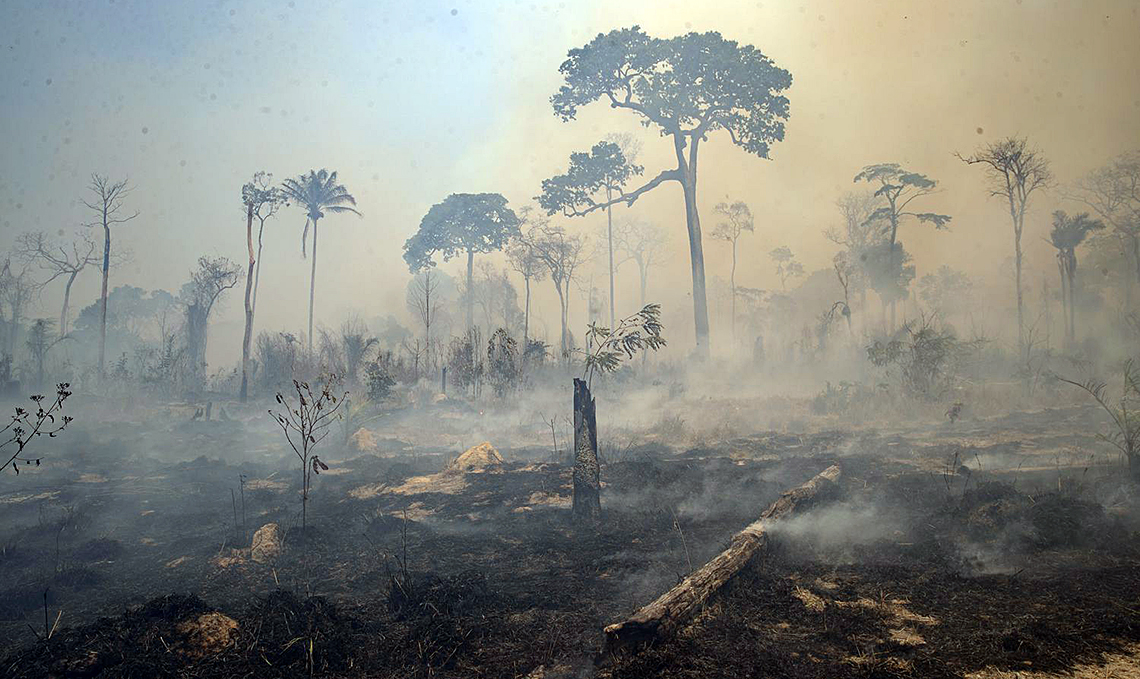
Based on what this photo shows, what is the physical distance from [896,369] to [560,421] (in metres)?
14.0

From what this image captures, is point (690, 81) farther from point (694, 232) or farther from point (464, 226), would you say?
point (464, 226)

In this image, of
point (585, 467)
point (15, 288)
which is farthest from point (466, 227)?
point (585, 467)

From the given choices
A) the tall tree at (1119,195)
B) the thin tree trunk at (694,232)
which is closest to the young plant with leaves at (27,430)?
the thin tree trunk at (694,232)

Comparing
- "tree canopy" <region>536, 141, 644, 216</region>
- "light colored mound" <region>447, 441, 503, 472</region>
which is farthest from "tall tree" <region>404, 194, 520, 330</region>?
"light colored mound" <region>447, 441, 503, 472</region>

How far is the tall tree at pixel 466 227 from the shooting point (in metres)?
41.8

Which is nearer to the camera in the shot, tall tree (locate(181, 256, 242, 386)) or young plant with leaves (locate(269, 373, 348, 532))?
young plant with leaves (locate(269, 373, 348, 532))

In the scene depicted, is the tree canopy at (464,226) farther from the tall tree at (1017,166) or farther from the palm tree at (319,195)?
the tall tree at (1017,166)

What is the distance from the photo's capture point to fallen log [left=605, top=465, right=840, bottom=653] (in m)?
4.69

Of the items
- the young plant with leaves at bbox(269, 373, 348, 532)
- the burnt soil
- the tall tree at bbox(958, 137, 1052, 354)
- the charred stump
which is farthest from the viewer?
the tall tree at bbox(958, 137, 1052, 354)

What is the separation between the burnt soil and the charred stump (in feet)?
1.04

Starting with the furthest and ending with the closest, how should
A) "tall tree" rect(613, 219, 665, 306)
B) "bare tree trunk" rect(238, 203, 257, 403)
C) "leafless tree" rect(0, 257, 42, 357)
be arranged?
"tall tree" rect(613, 219, 665, 306)
"leafless tree" rect(0, 257, 42, 357)
"bare tree trunk" rect(238, 203, 257, 403)

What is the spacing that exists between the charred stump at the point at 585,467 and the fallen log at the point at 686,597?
2789 mm

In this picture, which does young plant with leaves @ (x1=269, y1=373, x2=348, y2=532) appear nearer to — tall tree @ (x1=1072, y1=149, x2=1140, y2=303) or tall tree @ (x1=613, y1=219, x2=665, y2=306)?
tall tree @ (x1=613, y1=219, x2=665, y2=306)

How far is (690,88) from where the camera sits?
89.4 feet
